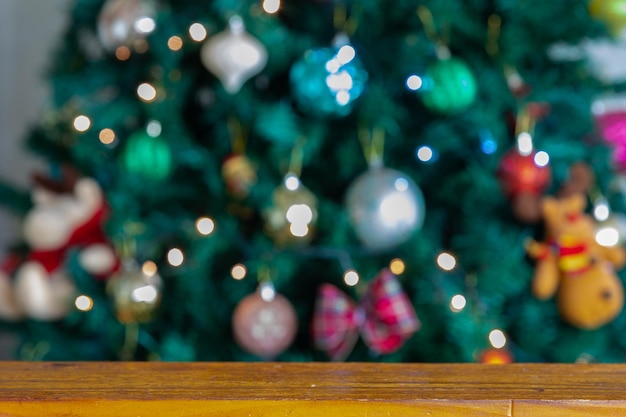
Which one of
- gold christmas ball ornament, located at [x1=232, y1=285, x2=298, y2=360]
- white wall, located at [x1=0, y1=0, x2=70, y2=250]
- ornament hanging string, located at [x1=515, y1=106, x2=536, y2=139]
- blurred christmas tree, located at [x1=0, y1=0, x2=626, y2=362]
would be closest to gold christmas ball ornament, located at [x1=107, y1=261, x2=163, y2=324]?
blurred christmas tree, located at [x1=0, y1=0, x2=626, y2=362]

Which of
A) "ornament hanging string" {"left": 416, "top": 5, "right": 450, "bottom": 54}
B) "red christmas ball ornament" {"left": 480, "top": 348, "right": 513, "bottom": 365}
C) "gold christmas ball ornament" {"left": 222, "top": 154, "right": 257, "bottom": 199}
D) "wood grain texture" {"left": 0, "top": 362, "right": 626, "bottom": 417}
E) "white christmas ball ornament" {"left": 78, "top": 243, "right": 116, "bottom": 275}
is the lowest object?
"red christmas ball ornament" {"left": 480, "top": 348, "right": 513, "bottom": 365}

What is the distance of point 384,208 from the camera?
39.1 inches

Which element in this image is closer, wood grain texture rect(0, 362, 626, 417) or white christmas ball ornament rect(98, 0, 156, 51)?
wood grain texture rect(0, 362, 626, 417)

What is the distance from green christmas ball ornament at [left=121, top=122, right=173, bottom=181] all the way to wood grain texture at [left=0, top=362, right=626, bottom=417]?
71cm

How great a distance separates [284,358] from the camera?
1.09m

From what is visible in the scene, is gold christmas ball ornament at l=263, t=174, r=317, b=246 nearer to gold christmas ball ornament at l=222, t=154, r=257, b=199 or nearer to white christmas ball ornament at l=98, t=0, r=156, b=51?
gold christmas ball ornament at l=222, t=154, r=257, b=199

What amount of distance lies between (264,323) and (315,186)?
264 mm

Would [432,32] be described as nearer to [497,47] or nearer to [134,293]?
[497,47]

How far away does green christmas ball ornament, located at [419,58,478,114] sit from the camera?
103 cm

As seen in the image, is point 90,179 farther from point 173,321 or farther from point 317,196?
point 317,196

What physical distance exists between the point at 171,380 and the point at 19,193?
976mm

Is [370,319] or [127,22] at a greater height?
[127,22]

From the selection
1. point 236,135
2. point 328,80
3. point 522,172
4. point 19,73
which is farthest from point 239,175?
point 19,73

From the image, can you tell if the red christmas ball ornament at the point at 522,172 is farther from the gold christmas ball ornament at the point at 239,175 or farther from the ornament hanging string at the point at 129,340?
the ornament hanging string at the point at 129,340
